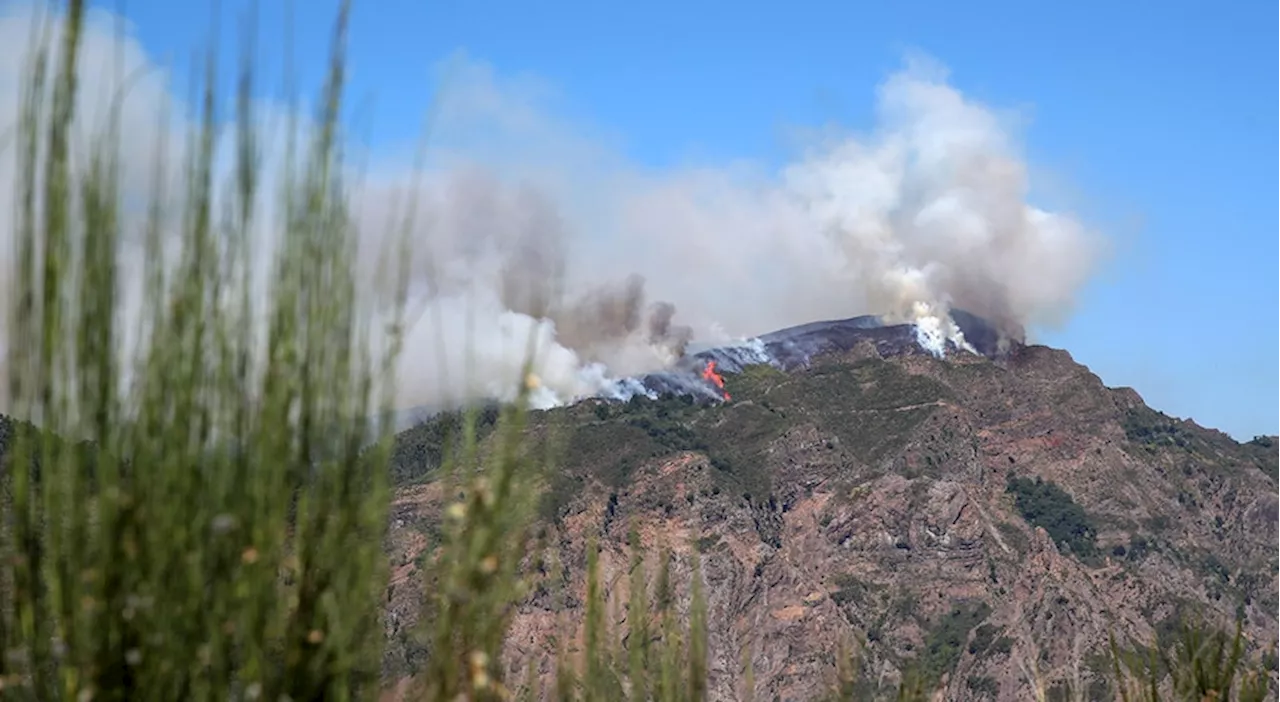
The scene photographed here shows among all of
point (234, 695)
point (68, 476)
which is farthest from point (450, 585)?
point (68, 476)

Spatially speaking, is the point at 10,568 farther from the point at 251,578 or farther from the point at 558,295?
the point at 558,295

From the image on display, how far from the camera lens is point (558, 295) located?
17.5ft

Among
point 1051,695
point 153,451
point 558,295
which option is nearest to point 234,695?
point 153,451

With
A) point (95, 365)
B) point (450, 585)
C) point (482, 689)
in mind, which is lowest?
point (482, 689)

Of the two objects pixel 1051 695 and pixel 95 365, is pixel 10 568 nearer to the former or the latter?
pixel 95 365

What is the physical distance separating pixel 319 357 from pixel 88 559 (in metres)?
0.91

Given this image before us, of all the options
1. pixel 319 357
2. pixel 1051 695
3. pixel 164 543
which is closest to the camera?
pixel 164 543

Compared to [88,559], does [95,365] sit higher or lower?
higher

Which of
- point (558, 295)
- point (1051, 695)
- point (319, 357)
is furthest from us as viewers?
point (1051, 695)

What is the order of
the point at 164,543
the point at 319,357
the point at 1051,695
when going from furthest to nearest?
the point at 1051,695 < the point at 319,357 < the point at 164,543

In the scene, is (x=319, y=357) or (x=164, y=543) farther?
(x=319, y=357)

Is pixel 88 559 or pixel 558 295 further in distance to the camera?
pixel 558 295

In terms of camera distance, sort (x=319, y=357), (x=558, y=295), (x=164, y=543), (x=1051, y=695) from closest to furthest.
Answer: (x=164, y=543), (x=319, y=357), (x=558, y=295), (x=1051, y=695)

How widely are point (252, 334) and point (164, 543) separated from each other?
714 millimetres
